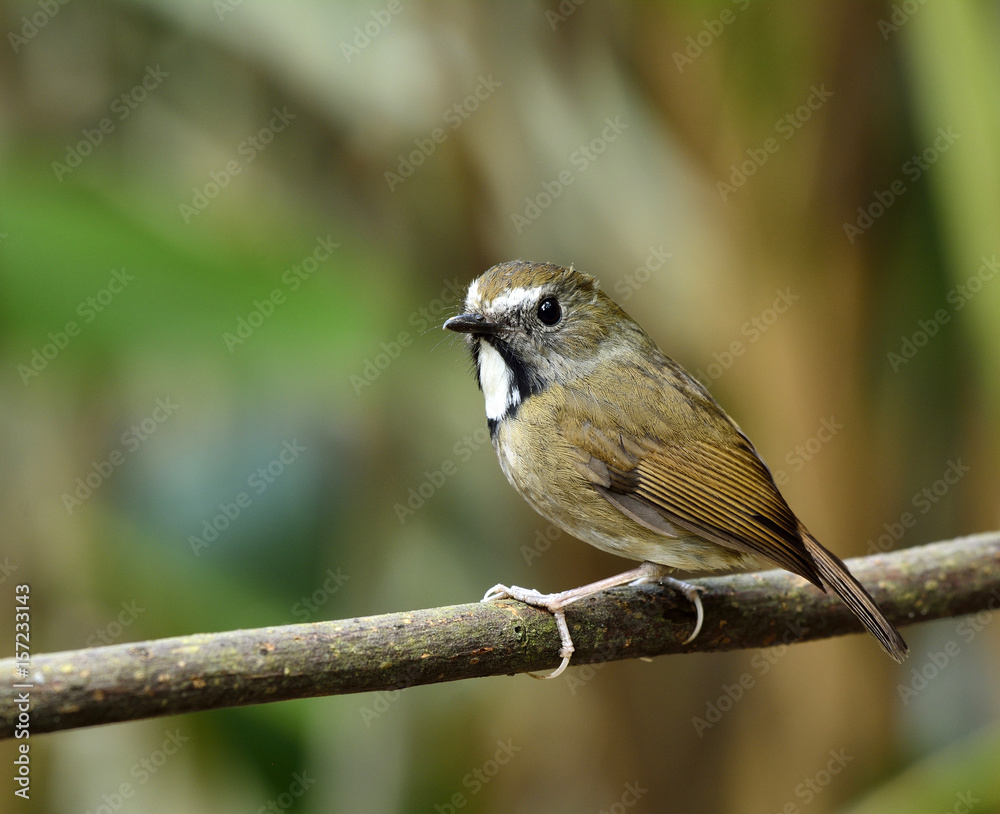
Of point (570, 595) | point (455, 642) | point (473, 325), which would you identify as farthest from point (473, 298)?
point (455, 642)

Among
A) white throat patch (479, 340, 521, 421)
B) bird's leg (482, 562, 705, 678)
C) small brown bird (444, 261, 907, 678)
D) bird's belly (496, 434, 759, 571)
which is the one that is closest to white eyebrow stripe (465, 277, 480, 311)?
small brown bird (444, 261, 907, 678)

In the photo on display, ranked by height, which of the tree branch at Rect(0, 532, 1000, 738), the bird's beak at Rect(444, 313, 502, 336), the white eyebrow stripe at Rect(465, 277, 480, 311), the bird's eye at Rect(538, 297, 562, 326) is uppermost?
the white eyebrow stripe at Rect(465, 277, 480, 311)

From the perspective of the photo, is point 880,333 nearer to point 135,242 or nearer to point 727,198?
point 727,198

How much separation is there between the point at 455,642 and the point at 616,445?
0.95m

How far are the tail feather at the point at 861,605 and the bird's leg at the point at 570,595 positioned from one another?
317mm

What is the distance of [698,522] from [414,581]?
6.27 ft

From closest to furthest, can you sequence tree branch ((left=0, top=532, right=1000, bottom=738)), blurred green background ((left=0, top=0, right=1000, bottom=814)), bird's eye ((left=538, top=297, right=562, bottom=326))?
1. tree branch ((left=0, top=532, right=1000, bottom=738))
2. bird's eye ((left=538, top=297, right=562, bottom=326))
3. blurred green background ((left=0, top=0, right=1000, bottom=814))

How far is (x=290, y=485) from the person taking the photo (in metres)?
3.47

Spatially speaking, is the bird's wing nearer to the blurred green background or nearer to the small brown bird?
the small brown bird

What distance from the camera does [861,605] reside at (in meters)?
2.52

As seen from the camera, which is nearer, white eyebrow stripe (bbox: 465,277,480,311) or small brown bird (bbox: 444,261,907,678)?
small brown bird (bbox: 444,261,907,678)

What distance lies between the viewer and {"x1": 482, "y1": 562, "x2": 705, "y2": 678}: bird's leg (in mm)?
2305

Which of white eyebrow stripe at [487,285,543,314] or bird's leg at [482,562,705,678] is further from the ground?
white eyebrow stripe at [487,285,543,314]

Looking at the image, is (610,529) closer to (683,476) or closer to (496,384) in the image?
(683,476)
